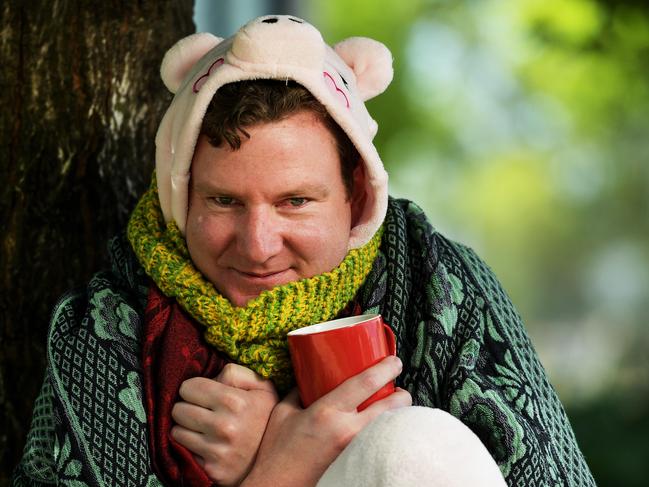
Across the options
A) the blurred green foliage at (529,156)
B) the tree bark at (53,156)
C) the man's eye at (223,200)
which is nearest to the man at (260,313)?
the man's eye at (223,200)

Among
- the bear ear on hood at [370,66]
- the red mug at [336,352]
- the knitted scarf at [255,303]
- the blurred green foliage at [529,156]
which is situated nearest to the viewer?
the red mug at [336,352]

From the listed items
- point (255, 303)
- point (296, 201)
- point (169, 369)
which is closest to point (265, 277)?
point (255, 303)

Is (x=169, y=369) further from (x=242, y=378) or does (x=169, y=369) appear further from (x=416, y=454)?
(x=416, y=454)

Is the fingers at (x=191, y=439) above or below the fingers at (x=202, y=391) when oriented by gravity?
below

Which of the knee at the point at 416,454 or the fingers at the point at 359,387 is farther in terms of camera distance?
the fingers at the point at 359,387

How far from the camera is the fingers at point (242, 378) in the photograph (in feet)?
6.85

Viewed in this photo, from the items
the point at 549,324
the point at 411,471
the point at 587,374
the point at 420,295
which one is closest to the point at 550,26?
the point at 587,374

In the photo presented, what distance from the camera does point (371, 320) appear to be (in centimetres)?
193

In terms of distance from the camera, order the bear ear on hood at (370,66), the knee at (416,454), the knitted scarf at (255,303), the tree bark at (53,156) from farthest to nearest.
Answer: the tree bark at (53,156) < the bear ear on hood at (370,66) < the knitted scarf at (255,303) < the knee at (416,454)

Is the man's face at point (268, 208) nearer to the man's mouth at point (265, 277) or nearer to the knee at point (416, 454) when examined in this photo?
the man's mouth at point (265, 277)

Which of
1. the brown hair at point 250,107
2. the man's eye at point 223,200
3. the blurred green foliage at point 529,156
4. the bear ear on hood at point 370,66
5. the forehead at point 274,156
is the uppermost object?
the bear ear on hood at point 370,66

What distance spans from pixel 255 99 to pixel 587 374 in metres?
5.84

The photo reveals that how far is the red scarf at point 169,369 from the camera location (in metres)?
2.07

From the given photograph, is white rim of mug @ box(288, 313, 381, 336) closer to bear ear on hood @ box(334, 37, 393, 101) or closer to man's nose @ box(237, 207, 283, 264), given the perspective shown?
man's nose @ box(237, 207, 283, 264)
